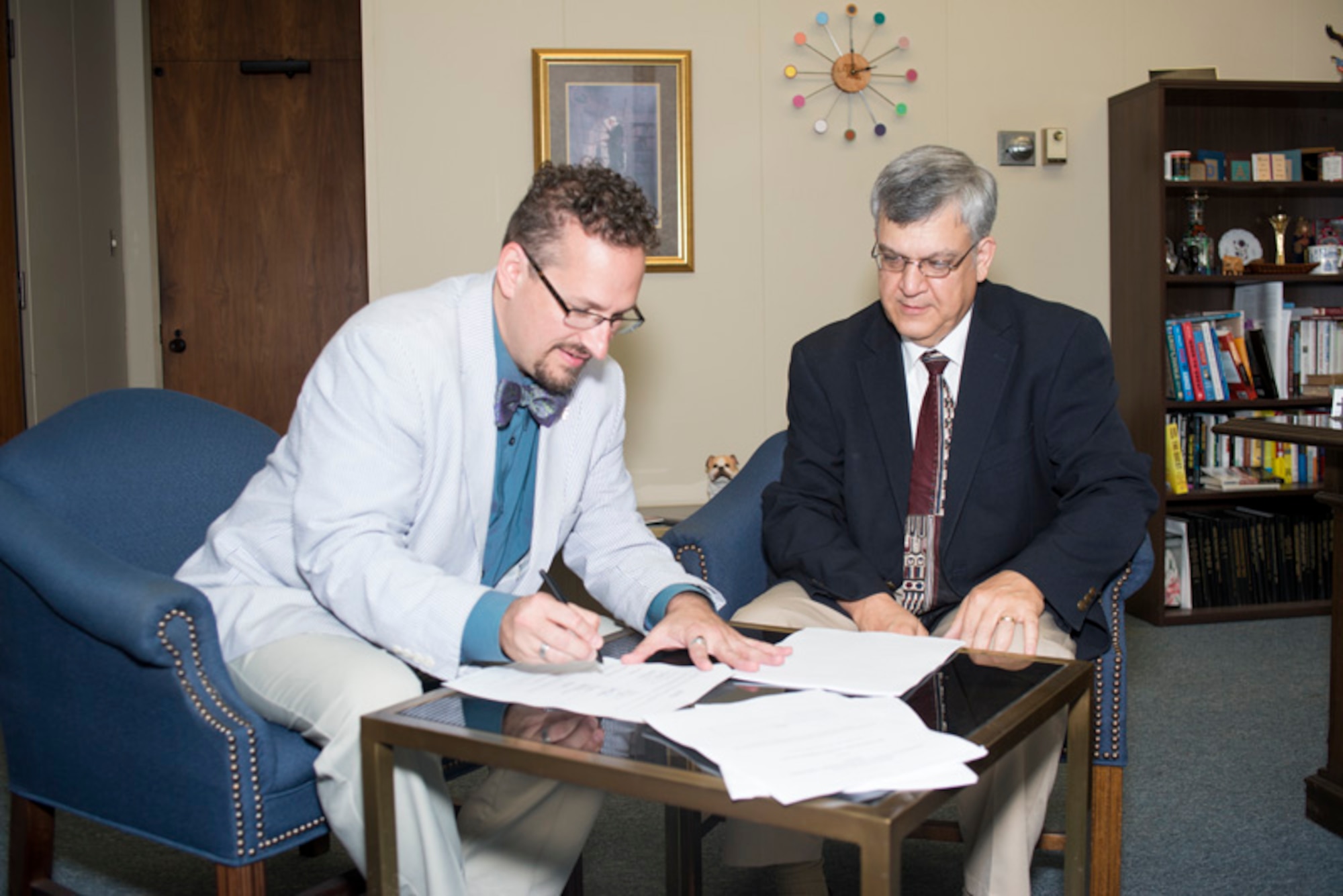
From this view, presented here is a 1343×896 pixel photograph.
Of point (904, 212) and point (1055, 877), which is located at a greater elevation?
point (904, 212)

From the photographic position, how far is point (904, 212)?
2.09 m

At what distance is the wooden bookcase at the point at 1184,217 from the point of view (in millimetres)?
4156

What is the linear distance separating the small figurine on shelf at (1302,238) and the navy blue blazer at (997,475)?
2.82 m

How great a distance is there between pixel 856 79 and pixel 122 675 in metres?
3.30

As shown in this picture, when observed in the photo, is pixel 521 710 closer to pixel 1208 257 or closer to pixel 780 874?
pixel 780 874

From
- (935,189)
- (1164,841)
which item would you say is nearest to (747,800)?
(935,189)

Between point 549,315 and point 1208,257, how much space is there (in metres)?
3.40

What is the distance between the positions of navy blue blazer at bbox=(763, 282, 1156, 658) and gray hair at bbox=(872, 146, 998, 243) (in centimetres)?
18

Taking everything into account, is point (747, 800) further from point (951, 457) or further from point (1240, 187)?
point (1240, 187)

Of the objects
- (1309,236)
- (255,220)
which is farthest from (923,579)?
(255,220)

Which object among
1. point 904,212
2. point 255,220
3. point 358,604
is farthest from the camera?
point 255,220

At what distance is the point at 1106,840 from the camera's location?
188cm

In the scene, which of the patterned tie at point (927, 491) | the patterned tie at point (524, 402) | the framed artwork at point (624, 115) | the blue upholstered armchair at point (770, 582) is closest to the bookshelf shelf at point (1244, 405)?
the framed artwork at point (624, 115)

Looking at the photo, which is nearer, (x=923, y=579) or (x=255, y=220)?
(x=923, y=579)
